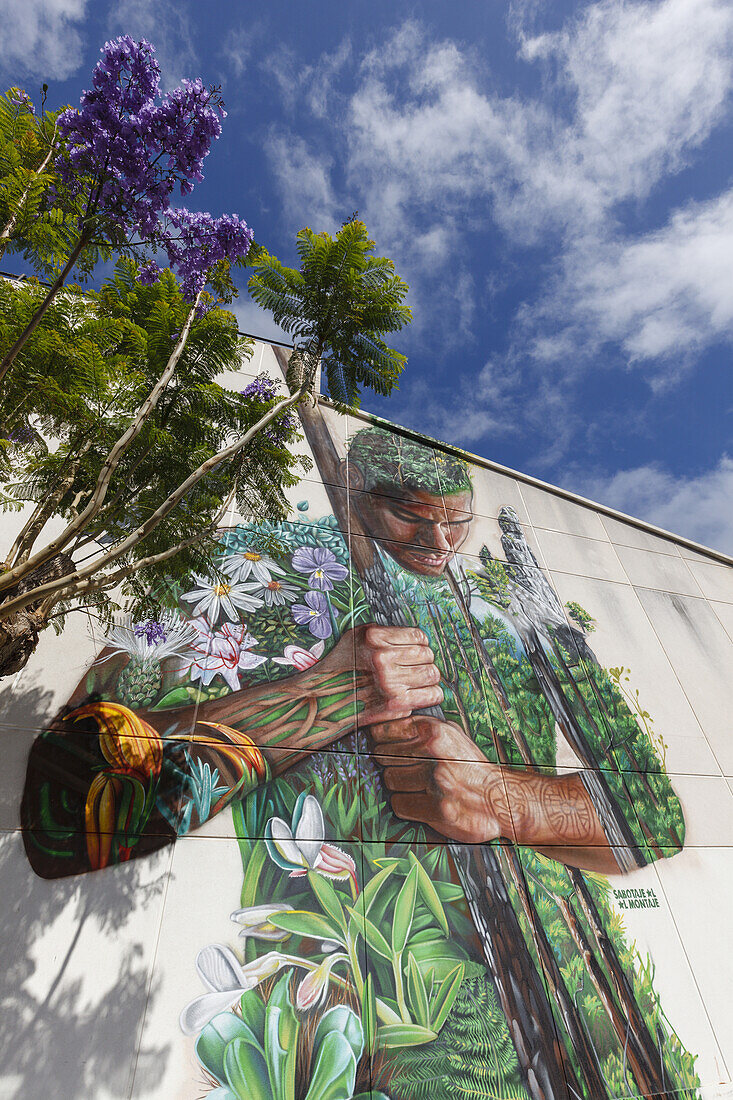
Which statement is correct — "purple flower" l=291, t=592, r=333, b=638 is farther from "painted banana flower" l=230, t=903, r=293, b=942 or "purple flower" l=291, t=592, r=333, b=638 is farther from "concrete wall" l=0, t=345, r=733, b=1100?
"painted banana flower" l=230, t=903, r=293, b=942

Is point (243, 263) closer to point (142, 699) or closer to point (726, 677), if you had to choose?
point (142, 699)

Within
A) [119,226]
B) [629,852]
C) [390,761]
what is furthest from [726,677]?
[119,226]

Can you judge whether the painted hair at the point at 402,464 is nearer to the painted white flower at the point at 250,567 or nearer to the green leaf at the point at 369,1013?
the painted white flower at the point at 250,567

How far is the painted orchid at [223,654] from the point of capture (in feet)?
19.9

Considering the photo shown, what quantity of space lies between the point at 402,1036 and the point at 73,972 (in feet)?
10.0

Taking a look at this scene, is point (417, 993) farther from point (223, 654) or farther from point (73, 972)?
point (223, 654)

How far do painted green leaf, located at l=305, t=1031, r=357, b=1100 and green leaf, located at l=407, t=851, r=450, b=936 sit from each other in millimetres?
1386

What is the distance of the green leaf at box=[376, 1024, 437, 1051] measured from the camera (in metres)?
4.54

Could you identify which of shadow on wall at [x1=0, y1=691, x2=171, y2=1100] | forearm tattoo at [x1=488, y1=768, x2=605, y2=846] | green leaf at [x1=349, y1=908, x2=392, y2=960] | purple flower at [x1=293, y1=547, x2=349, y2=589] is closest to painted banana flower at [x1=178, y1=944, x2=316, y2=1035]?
shadow on wall at [x1=0, y1=691, x2=171, y2=1100]

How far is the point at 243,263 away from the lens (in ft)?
16.7

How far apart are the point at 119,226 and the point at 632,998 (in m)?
9.35

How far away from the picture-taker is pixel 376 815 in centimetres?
575

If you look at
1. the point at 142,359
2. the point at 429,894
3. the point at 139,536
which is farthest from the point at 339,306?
the point at 429,894

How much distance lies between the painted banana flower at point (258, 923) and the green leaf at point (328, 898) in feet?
1.41
